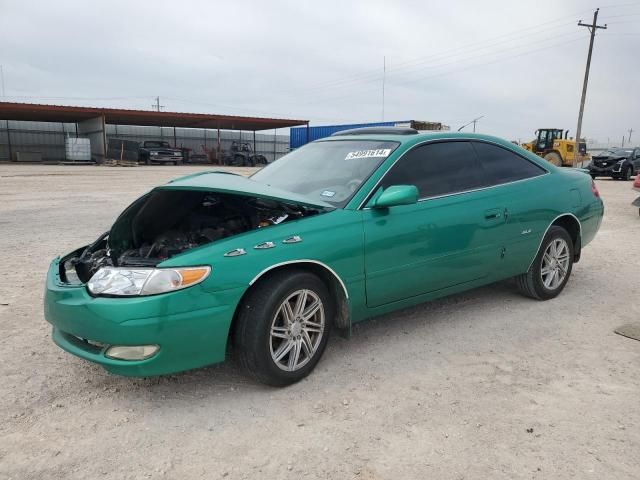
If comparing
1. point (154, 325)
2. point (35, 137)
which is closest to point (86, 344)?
point (154, 325)

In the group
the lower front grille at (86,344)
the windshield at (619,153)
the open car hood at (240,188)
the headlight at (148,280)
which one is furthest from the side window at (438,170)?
the windshield at (619,153)

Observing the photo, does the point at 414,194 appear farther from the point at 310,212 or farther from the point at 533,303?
the point at 533,303

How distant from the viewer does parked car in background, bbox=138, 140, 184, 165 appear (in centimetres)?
3394

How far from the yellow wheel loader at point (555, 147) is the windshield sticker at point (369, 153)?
26.5 metres

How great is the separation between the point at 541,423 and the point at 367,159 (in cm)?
200

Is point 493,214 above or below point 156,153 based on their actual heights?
below

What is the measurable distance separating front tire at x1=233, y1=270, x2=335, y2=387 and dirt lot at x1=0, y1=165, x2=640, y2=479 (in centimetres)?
14

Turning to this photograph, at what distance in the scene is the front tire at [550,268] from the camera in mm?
A: 4430

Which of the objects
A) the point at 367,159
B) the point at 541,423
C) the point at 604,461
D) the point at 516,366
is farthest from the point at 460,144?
the point at 604,461

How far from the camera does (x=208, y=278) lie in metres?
2.60

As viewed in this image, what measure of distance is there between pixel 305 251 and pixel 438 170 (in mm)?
1421

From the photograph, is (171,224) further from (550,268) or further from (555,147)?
(555,147)

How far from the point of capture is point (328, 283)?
3.17m

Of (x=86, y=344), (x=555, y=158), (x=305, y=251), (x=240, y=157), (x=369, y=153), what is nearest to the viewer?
(x=86, y=344)
